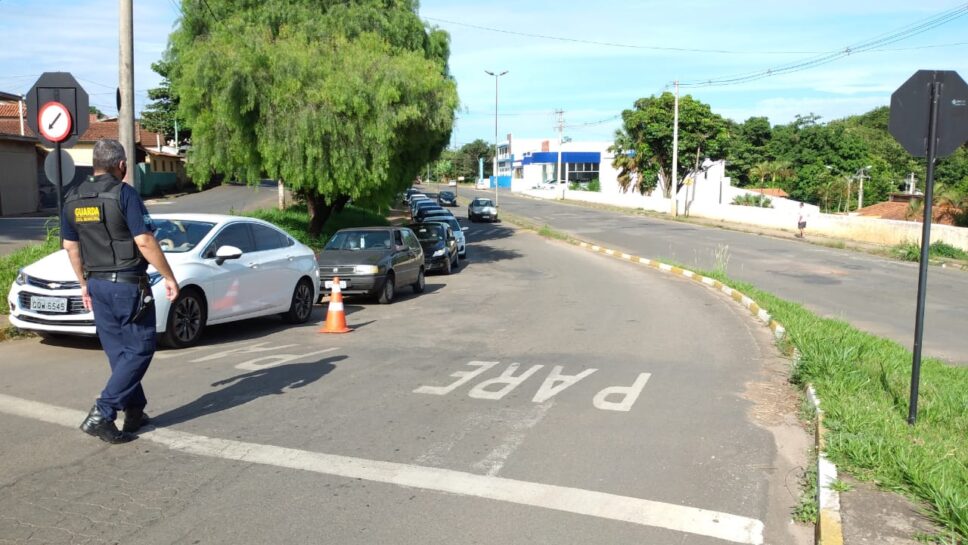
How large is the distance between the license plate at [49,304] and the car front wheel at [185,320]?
1.09 meters

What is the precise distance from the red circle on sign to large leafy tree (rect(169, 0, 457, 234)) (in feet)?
27.5

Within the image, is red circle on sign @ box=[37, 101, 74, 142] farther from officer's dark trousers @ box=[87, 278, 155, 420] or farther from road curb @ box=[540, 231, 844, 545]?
road curb @ box=[540, 231, 844, 545]

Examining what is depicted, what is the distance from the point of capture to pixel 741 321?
13438mm

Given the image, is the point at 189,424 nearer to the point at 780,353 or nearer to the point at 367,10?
the point at 780,353

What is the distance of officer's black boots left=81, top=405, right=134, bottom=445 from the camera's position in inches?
215

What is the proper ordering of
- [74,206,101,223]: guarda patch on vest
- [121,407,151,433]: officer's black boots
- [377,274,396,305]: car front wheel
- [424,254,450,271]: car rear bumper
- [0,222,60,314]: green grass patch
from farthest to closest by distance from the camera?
[424,254,450,271]: car rear bumper, [377,274,396,305]: car front wheel, [0,222,60,314]: green grass patch, [121,407,151,433]: officer's black boots, [74,206,101,223]: guarda patch on vest

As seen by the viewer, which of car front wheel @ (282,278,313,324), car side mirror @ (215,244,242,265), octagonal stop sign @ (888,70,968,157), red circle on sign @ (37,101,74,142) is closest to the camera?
octagonal stop sign @ (888,70,968,157)

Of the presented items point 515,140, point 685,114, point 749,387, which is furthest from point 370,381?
point 515,140

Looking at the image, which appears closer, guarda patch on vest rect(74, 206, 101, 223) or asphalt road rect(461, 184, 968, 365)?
guarda patch on vest rect(74, 206, 101, 223)

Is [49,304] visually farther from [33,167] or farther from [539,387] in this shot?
[33,167]

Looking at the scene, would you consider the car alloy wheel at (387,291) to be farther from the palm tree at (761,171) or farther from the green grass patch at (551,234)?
the palm tree at (761,171)

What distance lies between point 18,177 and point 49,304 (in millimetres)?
33906

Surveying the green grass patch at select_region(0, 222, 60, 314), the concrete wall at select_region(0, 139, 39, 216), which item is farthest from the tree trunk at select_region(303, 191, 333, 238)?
the concrete wall at select_region(0, 139, 39, 216)

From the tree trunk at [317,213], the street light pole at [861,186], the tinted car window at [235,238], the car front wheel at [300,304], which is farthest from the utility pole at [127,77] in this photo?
the street light pole at [861,186]
